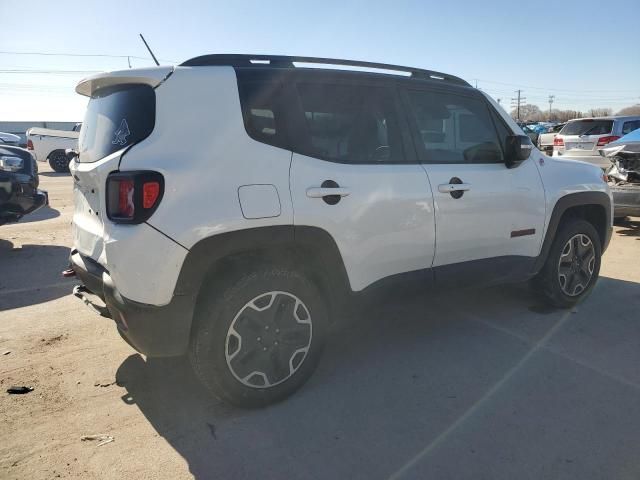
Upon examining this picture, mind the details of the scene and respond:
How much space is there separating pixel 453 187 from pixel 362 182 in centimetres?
77

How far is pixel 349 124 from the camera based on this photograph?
10.3 ft

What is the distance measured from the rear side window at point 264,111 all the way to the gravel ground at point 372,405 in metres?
1.28

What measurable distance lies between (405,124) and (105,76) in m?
1.91

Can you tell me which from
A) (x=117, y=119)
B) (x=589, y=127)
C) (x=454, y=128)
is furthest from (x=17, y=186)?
(x=589, y=127)

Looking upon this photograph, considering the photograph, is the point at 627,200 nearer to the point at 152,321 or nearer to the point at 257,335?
the point at 257,335

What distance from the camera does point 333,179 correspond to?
9.46 ft

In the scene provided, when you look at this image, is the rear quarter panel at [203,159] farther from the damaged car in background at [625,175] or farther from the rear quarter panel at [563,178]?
the damaged car in background at [625,175]

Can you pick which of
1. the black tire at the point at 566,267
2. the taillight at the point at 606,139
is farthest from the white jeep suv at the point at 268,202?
the taillight at the point at 606,139

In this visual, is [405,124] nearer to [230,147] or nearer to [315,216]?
[315,216]

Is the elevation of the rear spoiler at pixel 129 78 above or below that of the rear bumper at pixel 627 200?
above

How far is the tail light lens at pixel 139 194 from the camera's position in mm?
2406

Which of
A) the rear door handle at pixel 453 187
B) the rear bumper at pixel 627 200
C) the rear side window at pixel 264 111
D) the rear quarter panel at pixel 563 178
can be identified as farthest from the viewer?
the rear bumper at pixel 627 200

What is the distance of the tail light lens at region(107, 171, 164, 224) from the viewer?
2406 mm

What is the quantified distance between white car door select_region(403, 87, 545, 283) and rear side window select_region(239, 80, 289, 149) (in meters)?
1.04
